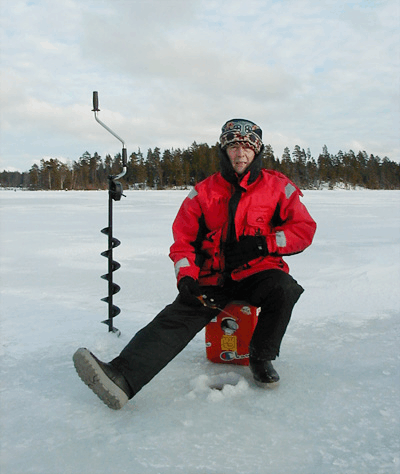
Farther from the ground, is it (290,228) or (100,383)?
(290,228)

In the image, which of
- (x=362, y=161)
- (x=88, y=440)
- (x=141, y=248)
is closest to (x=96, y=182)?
(x=362, y=161)

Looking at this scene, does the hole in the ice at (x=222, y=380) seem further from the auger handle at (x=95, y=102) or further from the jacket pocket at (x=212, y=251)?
the auger handle at (x=95, y=102)

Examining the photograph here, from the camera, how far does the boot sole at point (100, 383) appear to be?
5.74 ft

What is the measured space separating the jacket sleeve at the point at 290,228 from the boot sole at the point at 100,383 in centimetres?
101

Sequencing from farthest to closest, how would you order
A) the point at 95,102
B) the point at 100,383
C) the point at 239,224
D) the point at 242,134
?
the point at 95,102
the point at 242,134
the point at 239,224
the point at 100,383

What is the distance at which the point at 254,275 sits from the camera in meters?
2.22

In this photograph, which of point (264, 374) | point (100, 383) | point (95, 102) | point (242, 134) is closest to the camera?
point (100, 383)

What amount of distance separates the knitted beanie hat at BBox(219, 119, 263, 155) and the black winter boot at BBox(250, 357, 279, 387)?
116 cm

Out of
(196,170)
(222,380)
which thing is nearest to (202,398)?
(222,380)

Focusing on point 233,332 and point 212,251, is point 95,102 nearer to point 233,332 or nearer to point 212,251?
point 212,251

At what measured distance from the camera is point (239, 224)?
2246mm

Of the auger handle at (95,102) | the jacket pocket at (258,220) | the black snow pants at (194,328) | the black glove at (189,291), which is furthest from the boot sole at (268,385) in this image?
the auger handle at (95,102)

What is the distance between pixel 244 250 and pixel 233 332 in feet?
1.51

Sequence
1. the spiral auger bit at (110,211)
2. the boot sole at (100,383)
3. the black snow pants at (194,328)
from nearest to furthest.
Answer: the boot sole at (100,383)
the black snow pants at (194,328)
the spiral auger bit at (110,211)
